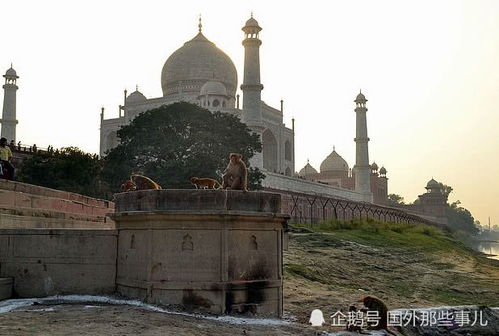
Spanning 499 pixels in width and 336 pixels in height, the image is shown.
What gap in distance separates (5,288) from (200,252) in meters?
3.37

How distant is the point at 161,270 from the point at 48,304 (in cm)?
184

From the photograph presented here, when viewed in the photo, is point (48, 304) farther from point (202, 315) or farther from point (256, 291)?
point (256, 291)

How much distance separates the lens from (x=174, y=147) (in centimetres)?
2528

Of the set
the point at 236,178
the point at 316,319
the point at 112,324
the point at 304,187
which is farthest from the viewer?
the point at 304,187

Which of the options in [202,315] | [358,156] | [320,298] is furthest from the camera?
[358,156]

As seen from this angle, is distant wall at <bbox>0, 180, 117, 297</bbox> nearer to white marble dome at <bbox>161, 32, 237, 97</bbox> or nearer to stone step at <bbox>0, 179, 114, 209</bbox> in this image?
stone step at <bbox>0, 179, 114, 209</bbox>

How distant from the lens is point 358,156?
57.1m

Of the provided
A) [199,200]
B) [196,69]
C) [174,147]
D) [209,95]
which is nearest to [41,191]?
[199,200]

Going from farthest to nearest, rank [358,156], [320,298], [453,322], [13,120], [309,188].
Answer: [358,156]
[309,188]
[13,120]
[320,298]
[453,322]

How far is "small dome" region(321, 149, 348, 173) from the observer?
6969 cm

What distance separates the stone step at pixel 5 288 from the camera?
29.3 ft

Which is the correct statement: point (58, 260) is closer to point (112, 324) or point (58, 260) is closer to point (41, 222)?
point (112, 324)

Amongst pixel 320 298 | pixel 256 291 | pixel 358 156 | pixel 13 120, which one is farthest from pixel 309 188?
pixel 256 291

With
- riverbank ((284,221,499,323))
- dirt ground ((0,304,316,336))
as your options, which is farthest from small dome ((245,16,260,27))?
dirt ground ((0,304,316,336))
